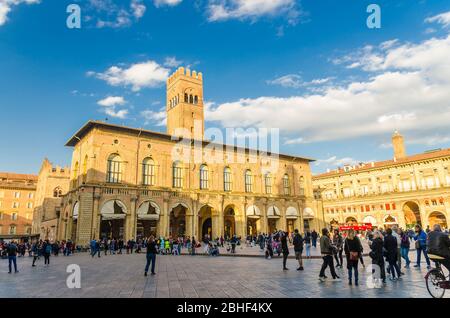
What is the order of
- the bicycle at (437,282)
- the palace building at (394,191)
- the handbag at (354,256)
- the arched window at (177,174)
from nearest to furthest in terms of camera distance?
the bicycle at (437,282)
the handbag at (354,256)
the arched window at (177,174)
the palace building at (394,191)

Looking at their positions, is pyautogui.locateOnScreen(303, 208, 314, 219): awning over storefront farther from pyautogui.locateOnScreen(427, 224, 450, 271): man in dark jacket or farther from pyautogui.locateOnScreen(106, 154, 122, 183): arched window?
pyautogui.locateOnScreen(427, 224, 450, 271): man in dark jacket

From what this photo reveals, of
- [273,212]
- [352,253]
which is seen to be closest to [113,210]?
[273,212]

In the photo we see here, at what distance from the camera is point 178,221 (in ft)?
124

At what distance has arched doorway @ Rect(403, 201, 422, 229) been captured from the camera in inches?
2140

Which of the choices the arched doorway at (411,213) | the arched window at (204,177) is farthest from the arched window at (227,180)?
the arched doorway at (411,213)

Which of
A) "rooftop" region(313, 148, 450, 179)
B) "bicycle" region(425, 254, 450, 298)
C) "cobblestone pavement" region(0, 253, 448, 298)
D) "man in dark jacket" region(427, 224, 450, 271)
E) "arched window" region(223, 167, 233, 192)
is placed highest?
"rooftop" region(313, 148, 450, 179)

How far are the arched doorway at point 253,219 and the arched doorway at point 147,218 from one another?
42.5 ft

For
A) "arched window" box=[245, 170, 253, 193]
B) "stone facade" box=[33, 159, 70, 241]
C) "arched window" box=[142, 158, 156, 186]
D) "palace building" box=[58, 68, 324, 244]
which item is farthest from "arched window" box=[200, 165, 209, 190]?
"stone facade" box=[33, 159, 70, 241]

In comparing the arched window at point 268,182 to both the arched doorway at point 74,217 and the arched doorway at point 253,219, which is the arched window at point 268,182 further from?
the arched doorway at point 74,217

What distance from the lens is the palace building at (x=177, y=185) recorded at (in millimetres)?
30422

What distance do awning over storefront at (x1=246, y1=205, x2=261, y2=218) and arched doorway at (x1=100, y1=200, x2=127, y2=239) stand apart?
1637cm

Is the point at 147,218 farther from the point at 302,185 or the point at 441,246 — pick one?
the point at 441,246

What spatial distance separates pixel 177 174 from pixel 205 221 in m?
8.60
